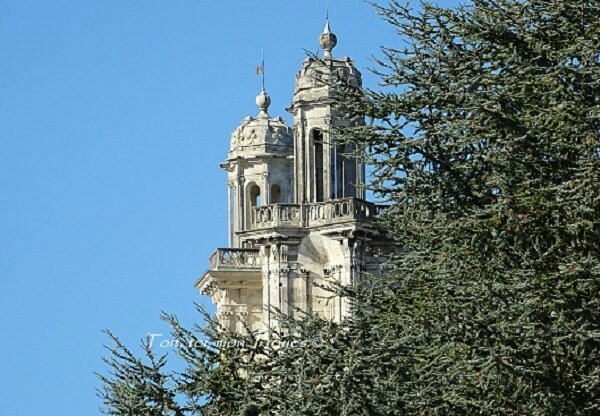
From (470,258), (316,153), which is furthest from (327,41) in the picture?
(470,258)

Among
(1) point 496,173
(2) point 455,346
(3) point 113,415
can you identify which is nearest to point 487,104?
(1) point 496,173

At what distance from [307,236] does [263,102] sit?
27.5ft

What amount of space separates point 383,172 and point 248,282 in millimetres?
35854

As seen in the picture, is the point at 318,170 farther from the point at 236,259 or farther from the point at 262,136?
the point at 262,136

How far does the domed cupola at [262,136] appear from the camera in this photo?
254 ft

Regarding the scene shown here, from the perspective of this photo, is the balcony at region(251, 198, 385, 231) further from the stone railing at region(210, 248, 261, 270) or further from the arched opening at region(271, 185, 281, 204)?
the arched opening at region(271, 185, 281, 204)

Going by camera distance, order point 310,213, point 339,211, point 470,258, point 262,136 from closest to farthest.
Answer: point 470,258 < point 339,211 < point 310,213 < point 262,136

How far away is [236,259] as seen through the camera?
7325cm

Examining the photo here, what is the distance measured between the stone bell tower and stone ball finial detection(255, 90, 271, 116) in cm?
396

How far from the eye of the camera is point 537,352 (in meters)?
33.5

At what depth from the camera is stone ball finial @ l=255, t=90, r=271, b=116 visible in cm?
7775

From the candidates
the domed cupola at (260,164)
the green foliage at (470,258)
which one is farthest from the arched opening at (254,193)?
the green foliage at (470,258)

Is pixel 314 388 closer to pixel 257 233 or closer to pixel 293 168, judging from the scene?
pixel 257 233

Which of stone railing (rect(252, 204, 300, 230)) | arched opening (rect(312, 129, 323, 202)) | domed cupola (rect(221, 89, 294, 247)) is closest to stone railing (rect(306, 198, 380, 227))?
stone railing (rect(252, 204, 300, 230))
